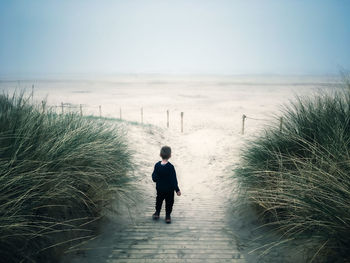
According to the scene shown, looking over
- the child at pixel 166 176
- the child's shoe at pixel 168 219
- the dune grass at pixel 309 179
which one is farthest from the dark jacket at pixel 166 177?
the dune grass at pixel 309 179

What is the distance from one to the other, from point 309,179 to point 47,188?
315cm

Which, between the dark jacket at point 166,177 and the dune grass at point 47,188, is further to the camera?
the dark jacket at point 166,177

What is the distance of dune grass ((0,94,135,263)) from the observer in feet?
7.78

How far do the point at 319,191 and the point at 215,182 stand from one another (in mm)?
3601

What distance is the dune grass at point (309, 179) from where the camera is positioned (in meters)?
2.44

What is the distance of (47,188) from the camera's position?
2.82 metres

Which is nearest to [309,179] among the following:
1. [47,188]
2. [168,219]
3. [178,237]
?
[178,237]

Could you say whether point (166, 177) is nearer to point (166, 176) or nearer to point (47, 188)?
point (166, 176)

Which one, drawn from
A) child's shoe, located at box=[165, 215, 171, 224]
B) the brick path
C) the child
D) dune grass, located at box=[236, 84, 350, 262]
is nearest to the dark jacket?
the child

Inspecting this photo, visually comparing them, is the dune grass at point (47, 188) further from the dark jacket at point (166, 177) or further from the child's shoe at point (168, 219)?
the child's shoe at point (168, 219)

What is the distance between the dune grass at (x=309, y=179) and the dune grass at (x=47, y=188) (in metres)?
2.35

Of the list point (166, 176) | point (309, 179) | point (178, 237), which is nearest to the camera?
point (309, 179)

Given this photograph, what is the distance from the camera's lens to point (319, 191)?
8.69 feet

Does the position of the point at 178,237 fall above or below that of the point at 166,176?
below
